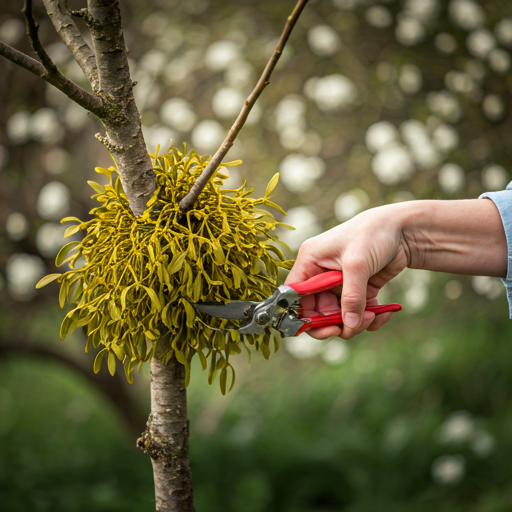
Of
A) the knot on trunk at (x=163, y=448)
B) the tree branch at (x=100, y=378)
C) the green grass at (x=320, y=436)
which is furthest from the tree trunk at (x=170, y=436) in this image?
the tree branch at (x=100, y=378)

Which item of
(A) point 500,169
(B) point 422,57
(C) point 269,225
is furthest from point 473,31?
(C) point 269,225

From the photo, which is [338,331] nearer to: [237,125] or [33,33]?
[237,125]

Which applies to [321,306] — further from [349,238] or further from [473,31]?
[473,31]

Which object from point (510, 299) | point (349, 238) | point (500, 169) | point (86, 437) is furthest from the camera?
point (86, 437)

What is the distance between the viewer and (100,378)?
241cm

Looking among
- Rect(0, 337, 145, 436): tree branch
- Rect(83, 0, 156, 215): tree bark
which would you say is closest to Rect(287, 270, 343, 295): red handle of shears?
Rect(83, 0, 156, 215): tree bark

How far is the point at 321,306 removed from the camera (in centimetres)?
97

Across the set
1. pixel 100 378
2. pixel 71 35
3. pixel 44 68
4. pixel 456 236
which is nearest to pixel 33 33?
pixel 44 68

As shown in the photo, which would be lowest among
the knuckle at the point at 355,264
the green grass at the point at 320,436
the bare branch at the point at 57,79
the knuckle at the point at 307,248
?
the green grass at the point at 320,436

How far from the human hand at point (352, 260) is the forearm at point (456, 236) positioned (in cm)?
5

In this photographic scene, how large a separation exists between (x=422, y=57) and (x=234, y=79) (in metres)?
0.94

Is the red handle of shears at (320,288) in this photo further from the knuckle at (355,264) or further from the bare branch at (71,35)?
the bare branch at (71,35)

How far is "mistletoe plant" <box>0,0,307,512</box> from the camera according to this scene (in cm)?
68

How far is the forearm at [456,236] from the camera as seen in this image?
3.16 ft
